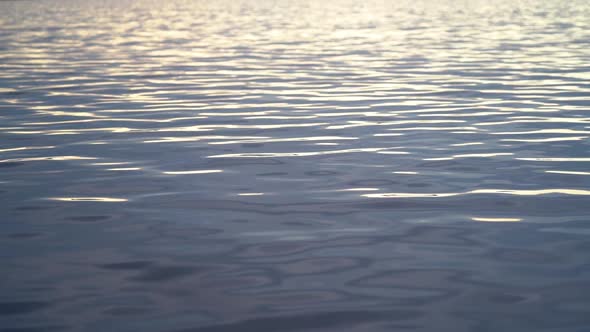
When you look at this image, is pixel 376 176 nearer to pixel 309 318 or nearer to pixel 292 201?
pixel 292 201

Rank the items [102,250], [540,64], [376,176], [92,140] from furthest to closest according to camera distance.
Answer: [540,64] → [92,140] → [376,176] → [102,250]

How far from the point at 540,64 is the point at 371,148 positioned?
15.4m

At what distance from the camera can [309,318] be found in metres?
6.35

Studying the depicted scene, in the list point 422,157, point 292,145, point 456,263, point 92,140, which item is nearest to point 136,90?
point 92,140

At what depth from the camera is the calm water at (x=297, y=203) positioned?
6.59 meters

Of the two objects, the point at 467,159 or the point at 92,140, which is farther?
the point at 92,140

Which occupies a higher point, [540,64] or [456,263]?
[456,263]

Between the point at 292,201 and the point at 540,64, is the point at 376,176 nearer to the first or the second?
the point at 292,201

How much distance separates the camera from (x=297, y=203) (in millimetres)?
9703

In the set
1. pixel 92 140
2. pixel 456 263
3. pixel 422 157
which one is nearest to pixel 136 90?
pixel 92 140

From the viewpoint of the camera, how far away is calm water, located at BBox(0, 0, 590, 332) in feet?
21.6

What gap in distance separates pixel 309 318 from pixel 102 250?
270 centimetres

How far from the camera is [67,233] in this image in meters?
8.66

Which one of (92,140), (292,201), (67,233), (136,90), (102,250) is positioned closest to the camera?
(102,250)
